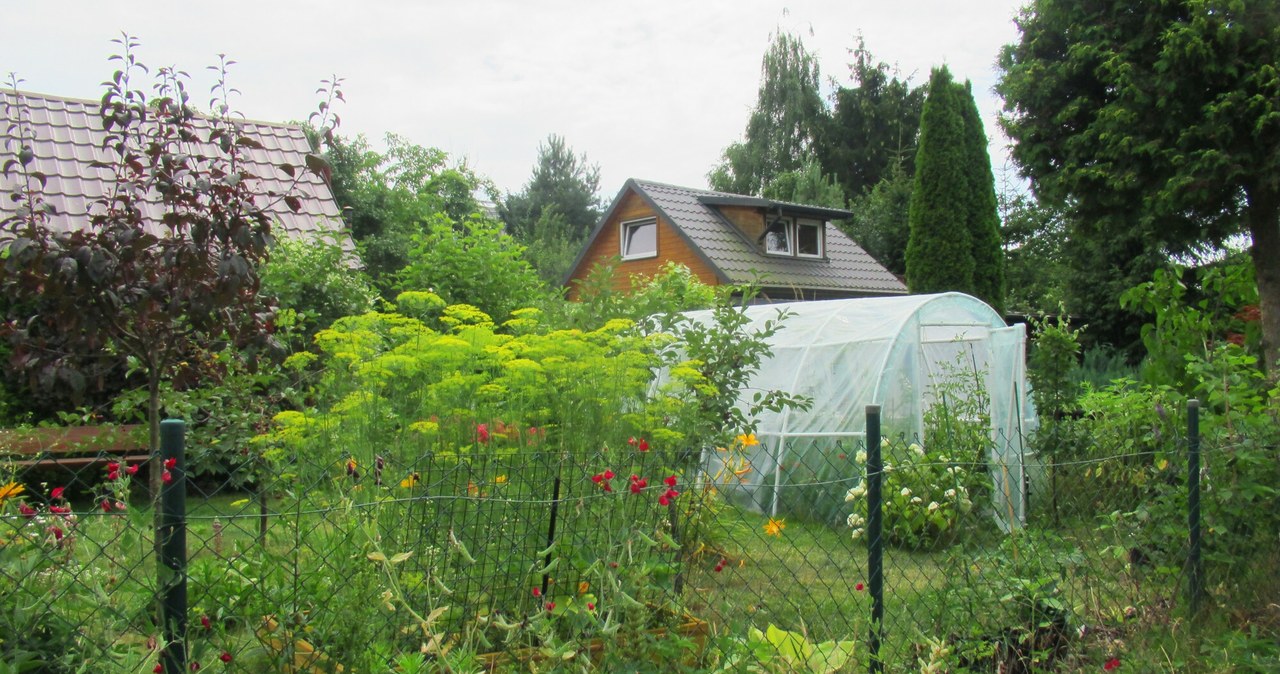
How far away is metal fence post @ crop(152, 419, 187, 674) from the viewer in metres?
2.10

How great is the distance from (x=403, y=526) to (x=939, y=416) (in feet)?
17.9

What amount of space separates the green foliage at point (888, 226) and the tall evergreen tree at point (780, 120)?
4.54m

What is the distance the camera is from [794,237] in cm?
2317

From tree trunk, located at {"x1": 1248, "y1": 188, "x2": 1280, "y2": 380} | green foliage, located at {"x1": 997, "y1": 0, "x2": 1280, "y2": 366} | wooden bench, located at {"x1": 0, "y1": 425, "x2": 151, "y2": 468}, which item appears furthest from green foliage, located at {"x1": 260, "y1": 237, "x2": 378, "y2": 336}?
tree trunk, located at {"x1": 1248, "y1": 188, "x2": 1280, "y2": 380}

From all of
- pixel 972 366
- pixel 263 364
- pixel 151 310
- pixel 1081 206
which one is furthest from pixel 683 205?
pixel 151 310

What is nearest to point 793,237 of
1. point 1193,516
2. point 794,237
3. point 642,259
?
point 794,237

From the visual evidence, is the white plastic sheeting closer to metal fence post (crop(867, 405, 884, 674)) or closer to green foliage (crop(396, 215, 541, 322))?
green foliage (crop(396, 215, 541, 322))

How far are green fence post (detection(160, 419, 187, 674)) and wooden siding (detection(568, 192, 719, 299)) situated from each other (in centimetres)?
1875

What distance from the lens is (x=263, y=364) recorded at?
5.58 metres

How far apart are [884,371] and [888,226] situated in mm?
22565

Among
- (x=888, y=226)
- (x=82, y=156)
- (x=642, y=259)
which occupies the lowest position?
(x=82, y=156)

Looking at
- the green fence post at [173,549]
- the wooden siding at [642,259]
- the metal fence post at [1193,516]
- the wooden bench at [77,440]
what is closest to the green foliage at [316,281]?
the wooden bench at [77,440]

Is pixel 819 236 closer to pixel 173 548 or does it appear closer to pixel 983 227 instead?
pixel 983 227

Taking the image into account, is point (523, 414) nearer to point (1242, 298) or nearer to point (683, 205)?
point (1242, 298)
